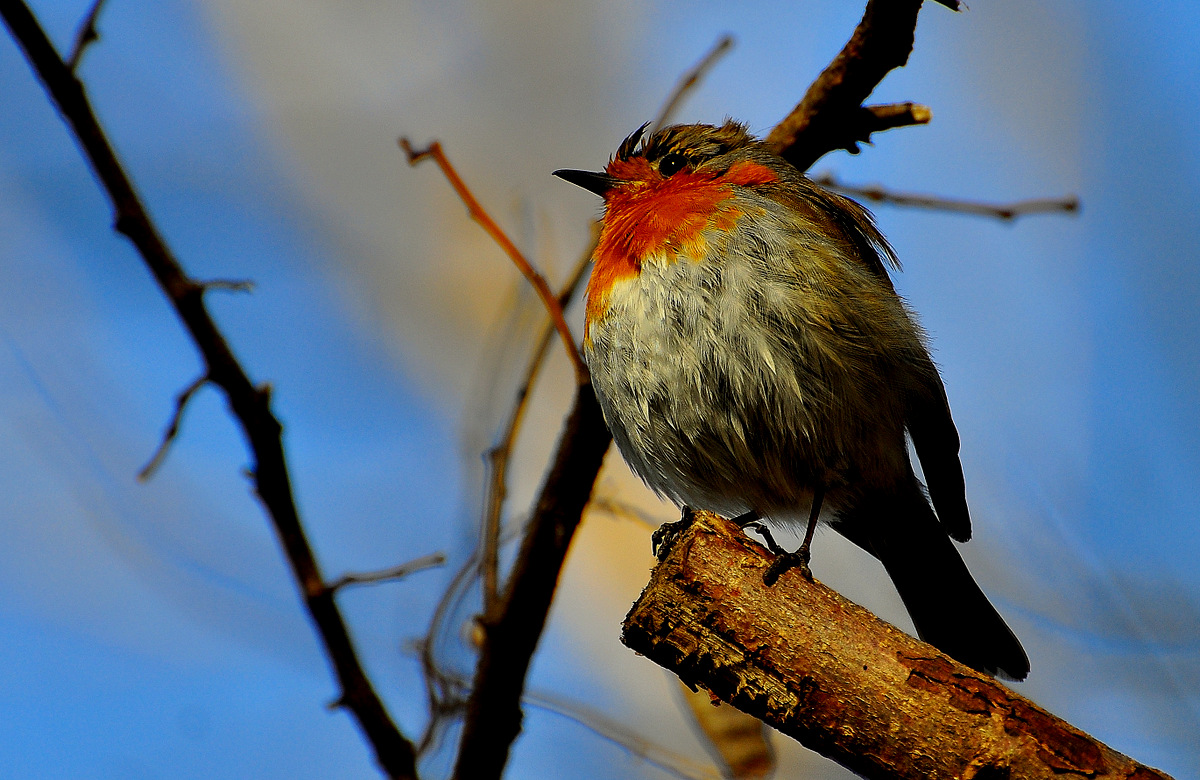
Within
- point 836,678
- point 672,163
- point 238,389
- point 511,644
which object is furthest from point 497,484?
point 672,163

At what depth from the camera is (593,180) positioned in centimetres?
471

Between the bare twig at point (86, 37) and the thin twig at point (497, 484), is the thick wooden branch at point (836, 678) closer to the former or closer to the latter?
the thin twig at point (497, 484)

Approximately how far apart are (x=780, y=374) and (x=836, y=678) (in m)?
1.44

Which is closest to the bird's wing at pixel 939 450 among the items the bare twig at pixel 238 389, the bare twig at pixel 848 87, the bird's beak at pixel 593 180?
the bare twig at pixel 848 87

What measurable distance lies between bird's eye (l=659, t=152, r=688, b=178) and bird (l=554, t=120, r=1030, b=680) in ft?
0.08

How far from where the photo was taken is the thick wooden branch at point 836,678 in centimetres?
230

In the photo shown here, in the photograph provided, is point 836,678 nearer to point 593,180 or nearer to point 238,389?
point 238,389

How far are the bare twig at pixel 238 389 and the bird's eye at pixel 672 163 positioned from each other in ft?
8.14

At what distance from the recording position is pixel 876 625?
2578 mm

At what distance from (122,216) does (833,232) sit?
2692mm

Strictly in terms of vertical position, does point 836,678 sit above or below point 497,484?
below

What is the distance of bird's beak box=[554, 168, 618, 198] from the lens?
4.68 metres

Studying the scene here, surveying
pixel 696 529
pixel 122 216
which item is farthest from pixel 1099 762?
pixel 122 216

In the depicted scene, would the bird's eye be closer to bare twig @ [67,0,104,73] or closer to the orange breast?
the orange breast
